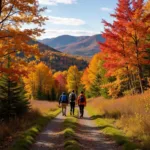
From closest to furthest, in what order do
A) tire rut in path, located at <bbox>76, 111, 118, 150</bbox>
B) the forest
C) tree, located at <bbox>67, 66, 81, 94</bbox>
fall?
tire rut in path, located at <bbox>76, 111, 118, 150</bbox> → the forest → tree, located at <bbox>67, 66, 81, 94</bbox>

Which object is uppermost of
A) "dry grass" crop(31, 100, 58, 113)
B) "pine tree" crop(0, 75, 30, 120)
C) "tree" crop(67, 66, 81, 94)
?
"tree" crop(67, 66, 81, 94)

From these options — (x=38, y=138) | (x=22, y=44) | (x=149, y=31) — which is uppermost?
(x=149, y=31)

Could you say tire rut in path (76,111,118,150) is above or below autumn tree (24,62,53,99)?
below

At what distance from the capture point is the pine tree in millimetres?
20312

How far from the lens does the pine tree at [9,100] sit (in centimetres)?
2031

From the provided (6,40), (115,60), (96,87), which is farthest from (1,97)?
(96,87)

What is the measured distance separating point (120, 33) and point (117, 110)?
29.4 feet

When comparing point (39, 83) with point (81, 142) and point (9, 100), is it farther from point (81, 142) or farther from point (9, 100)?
point (81, 142)

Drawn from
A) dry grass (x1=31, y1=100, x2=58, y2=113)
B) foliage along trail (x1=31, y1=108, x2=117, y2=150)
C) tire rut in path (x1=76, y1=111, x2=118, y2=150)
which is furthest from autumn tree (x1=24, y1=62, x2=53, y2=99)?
tire rut in path (x1=76, y1=111, x2=118, y2=150)

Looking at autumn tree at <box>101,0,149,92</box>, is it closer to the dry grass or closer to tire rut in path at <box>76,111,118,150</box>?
the dry grass

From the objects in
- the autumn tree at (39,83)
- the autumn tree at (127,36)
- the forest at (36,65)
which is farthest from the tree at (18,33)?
the autumn tree at (39,83)

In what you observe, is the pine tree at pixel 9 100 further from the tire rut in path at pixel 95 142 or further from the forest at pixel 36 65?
the tire rut in path at pixel 95 142

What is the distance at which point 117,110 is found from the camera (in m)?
20.1

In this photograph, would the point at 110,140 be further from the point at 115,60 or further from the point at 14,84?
the point at 115,60
